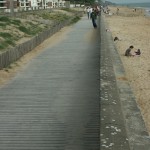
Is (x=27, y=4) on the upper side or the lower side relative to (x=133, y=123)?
lower

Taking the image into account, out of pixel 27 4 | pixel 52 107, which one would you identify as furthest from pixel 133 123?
pixel 27 4

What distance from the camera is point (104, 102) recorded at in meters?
7.21

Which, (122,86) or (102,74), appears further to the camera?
(102,74)

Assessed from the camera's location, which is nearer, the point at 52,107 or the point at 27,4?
the point at 52,107

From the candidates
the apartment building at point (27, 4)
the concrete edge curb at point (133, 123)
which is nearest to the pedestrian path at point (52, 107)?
the concrete edge curb at point (133, 123)

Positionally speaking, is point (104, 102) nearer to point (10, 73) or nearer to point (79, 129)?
point (79, 129)

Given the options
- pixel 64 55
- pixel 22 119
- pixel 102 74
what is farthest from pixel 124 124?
pixel 64 55

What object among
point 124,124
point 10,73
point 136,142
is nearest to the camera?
point 136,142

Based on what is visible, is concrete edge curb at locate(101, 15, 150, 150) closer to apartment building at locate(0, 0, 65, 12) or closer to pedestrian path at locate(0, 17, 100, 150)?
pedestrian path at locate(0, 17, 100, 150)

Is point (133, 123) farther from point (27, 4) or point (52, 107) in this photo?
point (27, 4)

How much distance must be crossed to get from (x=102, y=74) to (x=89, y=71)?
4.04 meters

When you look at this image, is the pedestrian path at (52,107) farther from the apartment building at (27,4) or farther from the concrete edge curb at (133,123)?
the apartment building at (27,4)

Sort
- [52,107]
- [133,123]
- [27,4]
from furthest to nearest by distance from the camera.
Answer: [27,4], [52,107], [133,123]

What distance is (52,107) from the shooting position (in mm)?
9461
